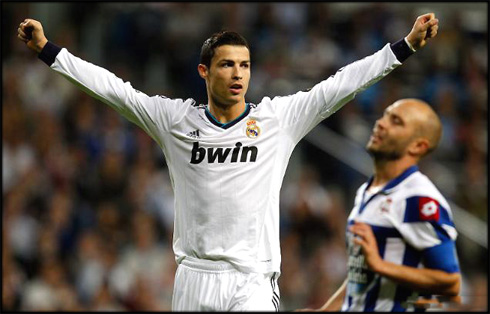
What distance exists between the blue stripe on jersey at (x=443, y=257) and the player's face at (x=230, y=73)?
1795 mm

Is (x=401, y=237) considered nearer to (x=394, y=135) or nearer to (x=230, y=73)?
(x=394, y=135)

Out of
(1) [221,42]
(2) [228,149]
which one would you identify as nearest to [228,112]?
(2) [228,149]

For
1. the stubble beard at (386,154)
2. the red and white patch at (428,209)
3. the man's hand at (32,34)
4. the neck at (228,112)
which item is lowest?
the red and white patch at (428,209)

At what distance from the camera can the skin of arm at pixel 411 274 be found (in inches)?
149

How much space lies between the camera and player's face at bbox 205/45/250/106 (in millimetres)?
5137

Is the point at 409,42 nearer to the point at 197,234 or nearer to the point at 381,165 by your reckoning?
the point at 381,165

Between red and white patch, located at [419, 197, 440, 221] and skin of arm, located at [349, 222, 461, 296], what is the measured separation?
24 cm

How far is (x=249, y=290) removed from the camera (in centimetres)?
495

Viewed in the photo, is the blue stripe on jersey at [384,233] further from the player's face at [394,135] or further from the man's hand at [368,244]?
the player's face at [394,135]

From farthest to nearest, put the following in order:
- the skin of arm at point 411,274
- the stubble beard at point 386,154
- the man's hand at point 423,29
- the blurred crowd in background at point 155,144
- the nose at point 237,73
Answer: the blurred crowd in background at point 155,144, the nose at point 237,73, the man's hand at point 423,29, the stubble beard at point 386,154, the skin of arm at point 411,274

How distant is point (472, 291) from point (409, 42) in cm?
611

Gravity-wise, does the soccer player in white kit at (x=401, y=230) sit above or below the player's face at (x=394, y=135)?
below

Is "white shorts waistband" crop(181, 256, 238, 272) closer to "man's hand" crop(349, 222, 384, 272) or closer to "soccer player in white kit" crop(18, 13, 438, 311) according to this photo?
"soccer player in white kit" crop(18, 13, 438, 311)

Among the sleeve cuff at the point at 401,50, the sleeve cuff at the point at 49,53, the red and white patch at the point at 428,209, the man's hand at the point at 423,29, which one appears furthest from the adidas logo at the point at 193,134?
the red and white patch at the point at 428,209
